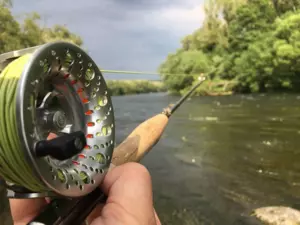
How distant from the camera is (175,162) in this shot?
6.42 metres

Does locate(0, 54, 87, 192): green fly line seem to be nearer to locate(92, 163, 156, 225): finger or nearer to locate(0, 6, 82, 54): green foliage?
locate(92, 163, 156, 225): finger

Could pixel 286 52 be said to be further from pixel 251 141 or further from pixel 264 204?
pixel 264 204

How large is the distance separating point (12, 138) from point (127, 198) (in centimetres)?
34

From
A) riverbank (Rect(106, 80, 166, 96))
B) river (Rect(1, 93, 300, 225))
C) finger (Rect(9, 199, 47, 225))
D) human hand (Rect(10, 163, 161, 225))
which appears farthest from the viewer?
riverbank (Rect(106, 80, 166, 96))

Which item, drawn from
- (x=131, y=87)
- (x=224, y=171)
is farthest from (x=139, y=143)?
(x=131, y=87)

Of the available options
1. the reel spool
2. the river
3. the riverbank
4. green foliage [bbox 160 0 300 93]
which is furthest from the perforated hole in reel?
the riverbank

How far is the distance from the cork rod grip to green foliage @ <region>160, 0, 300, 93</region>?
1703 cm

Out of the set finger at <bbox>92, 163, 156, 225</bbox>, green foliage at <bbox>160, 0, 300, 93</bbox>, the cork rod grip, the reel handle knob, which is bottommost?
green foliage at <bbox>160, 0, 300, 93</bbox>

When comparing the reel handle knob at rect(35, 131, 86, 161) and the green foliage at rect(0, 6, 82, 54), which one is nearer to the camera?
the reel handle knob at rect(35, 131, 86, 161)

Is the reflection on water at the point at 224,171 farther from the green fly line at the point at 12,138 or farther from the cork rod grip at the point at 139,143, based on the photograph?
the green fly line at the point at 12,138

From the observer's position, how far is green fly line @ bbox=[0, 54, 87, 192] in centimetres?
82

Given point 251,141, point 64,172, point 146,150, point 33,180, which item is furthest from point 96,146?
point 251,141

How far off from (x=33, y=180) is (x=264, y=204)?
3897mm

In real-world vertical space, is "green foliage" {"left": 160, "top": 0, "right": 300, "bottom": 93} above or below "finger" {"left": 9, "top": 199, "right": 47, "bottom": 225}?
below
